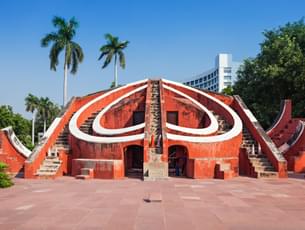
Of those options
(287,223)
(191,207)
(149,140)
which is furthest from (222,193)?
(149,140)

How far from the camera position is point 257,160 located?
47.8 feet

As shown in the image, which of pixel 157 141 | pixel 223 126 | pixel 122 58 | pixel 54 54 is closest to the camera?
pixel 157 141

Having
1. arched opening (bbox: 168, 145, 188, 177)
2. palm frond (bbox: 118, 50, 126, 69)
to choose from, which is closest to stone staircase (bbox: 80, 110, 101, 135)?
arched opening (bbox: 168, 145, 188, 177)

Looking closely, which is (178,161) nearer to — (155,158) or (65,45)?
(155,158)

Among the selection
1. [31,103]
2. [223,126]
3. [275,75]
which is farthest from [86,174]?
[31,103]

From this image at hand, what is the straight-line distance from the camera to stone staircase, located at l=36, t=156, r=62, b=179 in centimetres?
1302

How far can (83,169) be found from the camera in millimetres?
12859

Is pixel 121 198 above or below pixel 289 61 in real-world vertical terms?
below

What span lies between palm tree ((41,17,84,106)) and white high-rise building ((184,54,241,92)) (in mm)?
80953

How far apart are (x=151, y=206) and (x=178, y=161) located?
25.0ft

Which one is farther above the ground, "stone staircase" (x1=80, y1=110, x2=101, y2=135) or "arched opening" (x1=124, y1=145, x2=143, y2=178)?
"stone staircase" (x1=80, y1=110, x2=101, y2=135)

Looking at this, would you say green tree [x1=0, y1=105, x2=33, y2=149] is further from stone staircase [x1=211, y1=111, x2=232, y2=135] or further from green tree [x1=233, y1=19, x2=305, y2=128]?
stone staircase [x1=211, y1=111, x2=232, y2=135]

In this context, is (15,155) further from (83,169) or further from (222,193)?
(222,193)

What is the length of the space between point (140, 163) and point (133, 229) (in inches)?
425
